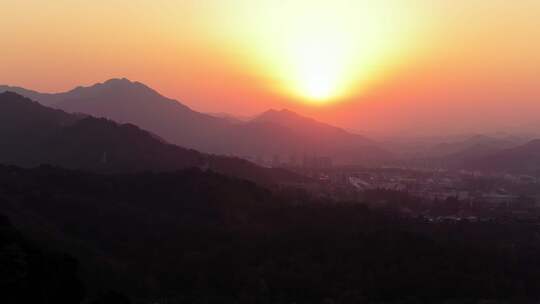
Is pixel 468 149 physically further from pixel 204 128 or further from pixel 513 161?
pixel 204 128

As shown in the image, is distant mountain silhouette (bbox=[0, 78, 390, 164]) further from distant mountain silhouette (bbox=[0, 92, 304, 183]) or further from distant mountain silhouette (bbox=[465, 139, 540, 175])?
distant mountain silhouette (bbox=[0, 92, 304, 183])

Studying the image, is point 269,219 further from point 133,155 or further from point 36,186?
point 133,155

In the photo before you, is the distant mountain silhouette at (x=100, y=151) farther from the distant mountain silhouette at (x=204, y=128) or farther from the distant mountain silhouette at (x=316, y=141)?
the distant mountain silhouette at (x=316, y=141)

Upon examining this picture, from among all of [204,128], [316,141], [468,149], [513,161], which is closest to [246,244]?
[513,161]

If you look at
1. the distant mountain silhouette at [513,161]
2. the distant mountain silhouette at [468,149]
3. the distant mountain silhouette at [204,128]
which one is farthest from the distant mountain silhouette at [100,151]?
the distant mountain silhouette at [468,149]

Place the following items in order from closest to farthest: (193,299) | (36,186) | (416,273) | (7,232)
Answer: (7,232) → (193,299) → (416,273) → (36,186)

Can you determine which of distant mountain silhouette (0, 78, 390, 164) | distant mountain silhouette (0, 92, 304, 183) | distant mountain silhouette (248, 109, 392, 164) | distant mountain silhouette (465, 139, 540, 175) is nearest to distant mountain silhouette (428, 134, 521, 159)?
distant mountain silhouette (465, 139, 540, 175)

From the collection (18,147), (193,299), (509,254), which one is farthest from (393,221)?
(18,147)
